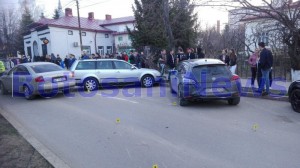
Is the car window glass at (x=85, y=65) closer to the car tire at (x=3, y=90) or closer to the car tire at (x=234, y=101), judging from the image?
the car tire at (x=3, y=90)

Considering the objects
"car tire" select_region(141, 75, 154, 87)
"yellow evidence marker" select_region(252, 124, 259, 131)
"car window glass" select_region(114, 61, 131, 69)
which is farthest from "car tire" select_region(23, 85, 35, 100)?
"yellow evidence marker" select_region(252, 124, 259, 131)

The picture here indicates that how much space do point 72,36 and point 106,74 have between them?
26725 mm

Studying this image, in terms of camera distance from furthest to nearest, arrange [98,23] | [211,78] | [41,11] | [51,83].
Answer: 1. [41,11]
2. [98,23]
3. [51,83]
4. [211,78]

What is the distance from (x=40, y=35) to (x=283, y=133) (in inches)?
1470

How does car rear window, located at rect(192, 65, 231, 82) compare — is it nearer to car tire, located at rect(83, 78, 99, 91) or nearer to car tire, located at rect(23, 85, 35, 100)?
car tire, located at rect(83, 78, 99, 91)

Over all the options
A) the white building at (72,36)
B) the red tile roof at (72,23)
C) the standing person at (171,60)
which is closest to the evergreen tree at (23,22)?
the white building at (72,36)

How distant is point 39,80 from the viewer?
10.7 metres

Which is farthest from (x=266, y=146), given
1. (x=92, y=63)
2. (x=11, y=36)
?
(x=11, y=36)

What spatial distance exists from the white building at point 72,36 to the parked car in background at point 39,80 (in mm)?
20185

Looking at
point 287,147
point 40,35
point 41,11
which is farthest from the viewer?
point 41,11

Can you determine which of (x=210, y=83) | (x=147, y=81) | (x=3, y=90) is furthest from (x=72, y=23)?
(x=210, y=83)

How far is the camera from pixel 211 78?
823cm

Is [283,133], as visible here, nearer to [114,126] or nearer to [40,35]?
[114,126]

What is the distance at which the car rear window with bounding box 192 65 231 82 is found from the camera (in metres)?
8.28
